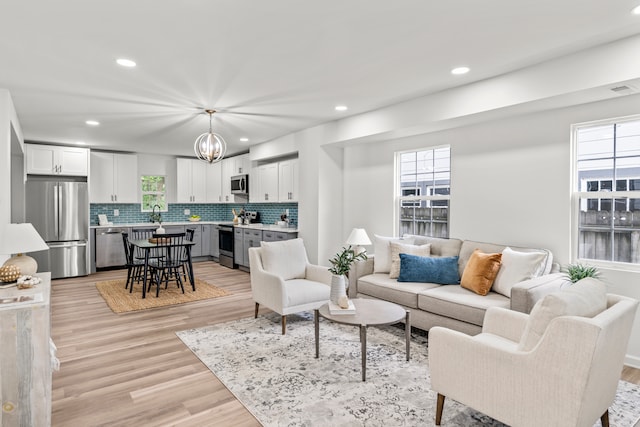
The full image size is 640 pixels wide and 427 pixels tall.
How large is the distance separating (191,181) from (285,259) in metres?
5.34

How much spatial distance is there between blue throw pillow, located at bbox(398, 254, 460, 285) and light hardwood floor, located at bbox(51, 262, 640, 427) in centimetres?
150

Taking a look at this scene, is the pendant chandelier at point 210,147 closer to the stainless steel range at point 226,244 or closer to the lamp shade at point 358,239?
the lamp shade at point 358,239

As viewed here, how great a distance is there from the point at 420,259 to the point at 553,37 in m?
2.30

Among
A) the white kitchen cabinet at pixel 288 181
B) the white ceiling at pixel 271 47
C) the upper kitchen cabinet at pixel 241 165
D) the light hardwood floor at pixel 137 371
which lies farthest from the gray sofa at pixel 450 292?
the upper kitchen cabinet at pixel 241 165

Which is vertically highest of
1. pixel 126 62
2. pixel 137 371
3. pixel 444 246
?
pixel 126 62

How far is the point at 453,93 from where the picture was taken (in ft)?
12.8

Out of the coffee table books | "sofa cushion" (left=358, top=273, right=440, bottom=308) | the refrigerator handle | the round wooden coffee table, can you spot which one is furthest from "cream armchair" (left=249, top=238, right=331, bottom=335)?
the refrigerator handle

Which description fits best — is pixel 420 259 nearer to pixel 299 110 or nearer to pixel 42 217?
pixel 299 110

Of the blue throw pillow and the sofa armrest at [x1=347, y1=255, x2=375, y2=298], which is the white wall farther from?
the blue throw pillow

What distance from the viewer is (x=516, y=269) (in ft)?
11.2

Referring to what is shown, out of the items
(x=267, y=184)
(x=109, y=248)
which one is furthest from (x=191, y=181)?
(x=267, y=184)

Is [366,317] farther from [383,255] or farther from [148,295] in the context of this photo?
[148,295]

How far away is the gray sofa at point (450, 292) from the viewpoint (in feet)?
9.96

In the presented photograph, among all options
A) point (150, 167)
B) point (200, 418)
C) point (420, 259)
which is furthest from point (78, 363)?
point (150, 167)
